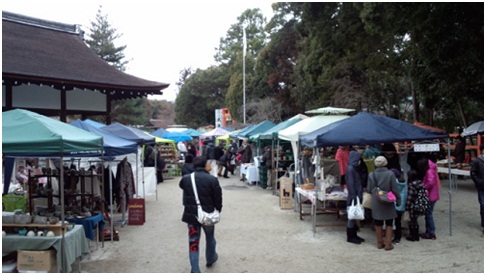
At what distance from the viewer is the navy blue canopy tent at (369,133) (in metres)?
7.17

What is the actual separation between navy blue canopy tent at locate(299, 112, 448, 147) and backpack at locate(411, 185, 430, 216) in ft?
3.35

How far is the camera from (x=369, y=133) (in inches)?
289

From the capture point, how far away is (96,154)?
7.95 metres

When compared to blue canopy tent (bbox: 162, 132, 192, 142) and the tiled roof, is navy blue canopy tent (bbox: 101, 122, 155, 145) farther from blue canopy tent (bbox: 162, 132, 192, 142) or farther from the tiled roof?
blue canopy tent (bbox: 162, 132, 192, 142)

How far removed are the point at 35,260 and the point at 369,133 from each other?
545cm

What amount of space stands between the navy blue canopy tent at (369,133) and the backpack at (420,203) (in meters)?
1.02

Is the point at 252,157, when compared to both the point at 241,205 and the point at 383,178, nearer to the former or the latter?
the point at 241,205

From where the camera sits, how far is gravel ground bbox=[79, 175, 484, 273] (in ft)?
18.3

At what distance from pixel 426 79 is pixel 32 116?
8917mm

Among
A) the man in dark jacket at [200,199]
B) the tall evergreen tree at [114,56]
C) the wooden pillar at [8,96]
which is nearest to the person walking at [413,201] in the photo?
the man in dark jacket at [200,199]

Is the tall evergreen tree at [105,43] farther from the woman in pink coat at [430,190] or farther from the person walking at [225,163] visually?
the woman in pink coat at [430,190]

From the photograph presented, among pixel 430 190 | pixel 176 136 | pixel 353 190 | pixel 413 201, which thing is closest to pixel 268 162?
pixel 353 190

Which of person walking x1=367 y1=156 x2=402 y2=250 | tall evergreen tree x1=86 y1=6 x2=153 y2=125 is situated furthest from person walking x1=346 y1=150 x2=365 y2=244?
tall evergreen tree x1=86 y1=6 x2=153 y2=125

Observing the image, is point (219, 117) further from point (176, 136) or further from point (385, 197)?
point (385, 197)
